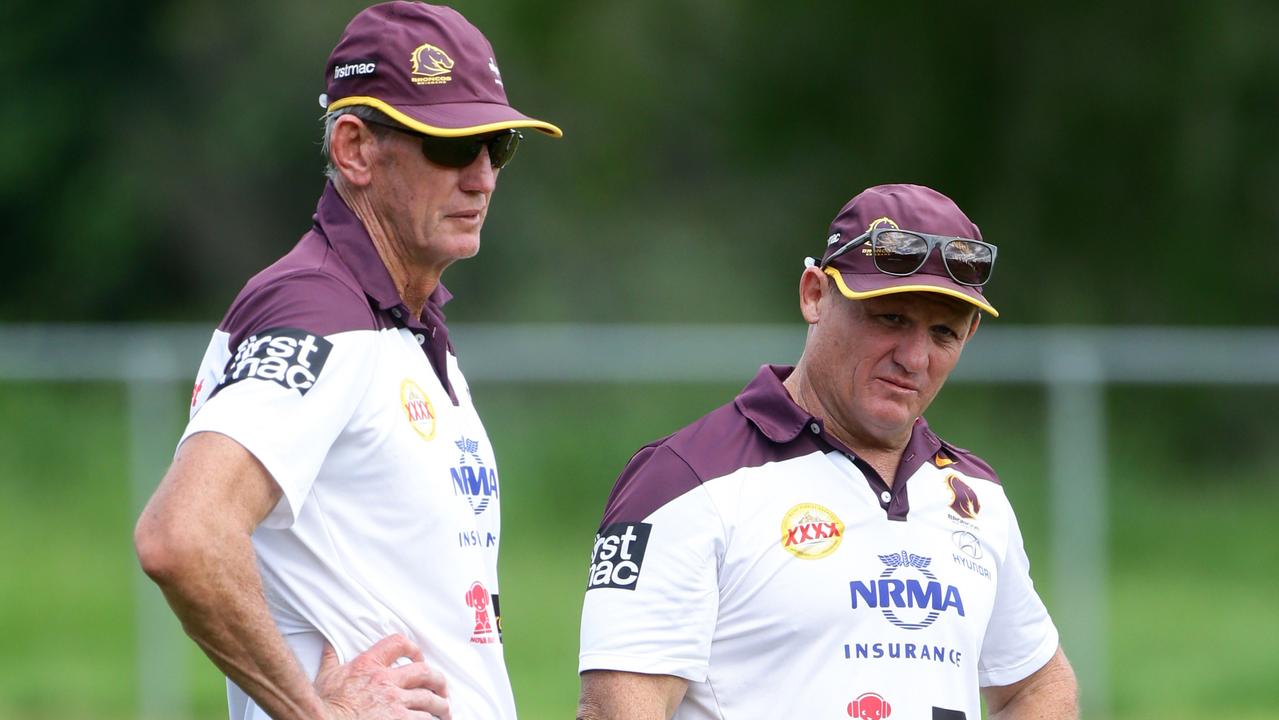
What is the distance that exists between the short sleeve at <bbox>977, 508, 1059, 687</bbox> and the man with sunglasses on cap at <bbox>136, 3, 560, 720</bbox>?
113 cm

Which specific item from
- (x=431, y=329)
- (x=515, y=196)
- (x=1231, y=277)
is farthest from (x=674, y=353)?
(x=431, y=329)

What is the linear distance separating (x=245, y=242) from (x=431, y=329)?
16.0 meters

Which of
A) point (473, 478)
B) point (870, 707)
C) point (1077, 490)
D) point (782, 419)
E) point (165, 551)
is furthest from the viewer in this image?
point (1077, 490)

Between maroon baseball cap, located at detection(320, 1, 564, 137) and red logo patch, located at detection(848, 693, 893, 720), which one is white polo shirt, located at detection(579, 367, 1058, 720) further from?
maroon baseball cap, located at detection(320, 1, 564, 137)

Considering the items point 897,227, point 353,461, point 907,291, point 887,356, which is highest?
point 897,227

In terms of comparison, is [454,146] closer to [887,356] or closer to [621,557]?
[621,557]

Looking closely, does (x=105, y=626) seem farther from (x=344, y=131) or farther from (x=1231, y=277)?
(x=1231, y=277)

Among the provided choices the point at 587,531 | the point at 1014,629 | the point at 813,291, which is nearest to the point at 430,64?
the point at 813,291

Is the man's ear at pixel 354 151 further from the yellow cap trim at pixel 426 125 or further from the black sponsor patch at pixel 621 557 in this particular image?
the black sponsor patch at pixel 621 557

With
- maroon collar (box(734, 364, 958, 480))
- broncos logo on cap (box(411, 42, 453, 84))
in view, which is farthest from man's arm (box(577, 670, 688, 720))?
broncos logo on cap (box(411, 42, 453, 84))

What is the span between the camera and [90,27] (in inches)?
764

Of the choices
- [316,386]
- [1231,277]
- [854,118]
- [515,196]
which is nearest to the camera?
[316,386]

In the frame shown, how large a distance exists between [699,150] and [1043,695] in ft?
44.7

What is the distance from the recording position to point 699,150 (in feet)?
56.2
